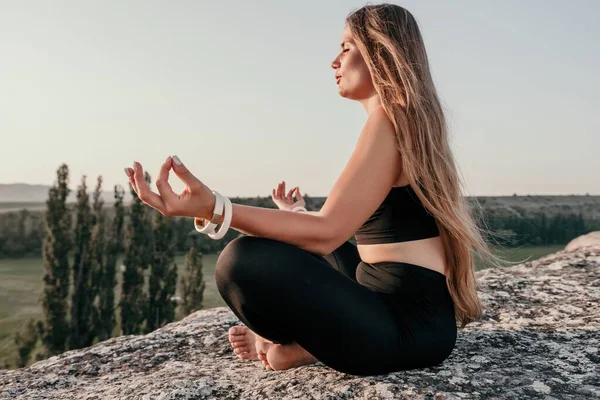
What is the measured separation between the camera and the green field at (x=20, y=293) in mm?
36844

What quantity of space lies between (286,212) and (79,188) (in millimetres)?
37620

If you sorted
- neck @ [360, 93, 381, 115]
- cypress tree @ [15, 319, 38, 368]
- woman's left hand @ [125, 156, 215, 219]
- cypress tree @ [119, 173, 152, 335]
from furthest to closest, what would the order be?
cypress tree @ [119, 173, 152, 335], cypress tree @ [15, 319, 38, 368], neck @ [360, 93, 381, 115], woman's left hand @ [125, 156, 215, 219]

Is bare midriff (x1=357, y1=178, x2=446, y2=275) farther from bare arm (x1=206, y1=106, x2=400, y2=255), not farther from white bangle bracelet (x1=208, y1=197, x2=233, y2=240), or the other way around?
white bangle bracelet (x1=208, y1=197, x2=233, y2=240)

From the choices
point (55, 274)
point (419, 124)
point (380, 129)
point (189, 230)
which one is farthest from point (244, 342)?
point (189, 230)

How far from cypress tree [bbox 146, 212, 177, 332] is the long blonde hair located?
115 ft

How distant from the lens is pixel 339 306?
258cm

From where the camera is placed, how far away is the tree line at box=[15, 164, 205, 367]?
109 ft

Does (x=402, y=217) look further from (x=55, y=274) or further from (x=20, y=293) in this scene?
(x=20, y=293)

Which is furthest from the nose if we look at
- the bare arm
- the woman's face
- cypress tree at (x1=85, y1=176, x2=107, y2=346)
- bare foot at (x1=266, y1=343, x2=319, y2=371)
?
cypress tree at (x1=85, y1=176, x2=107, y2=346)

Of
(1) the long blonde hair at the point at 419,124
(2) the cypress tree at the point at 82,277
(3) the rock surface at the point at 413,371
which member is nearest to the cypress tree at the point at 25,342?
(2) the cypress tree at the point at 82,277

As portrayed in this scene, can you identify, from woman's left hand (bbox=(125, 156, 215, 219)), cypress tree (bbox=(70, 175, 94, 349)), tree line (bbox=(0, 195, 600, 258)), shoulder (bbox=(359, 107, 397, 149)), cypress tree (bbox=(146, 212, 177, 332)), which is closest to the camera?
woman's left hand (bbox=(125, 156, 215, 219))

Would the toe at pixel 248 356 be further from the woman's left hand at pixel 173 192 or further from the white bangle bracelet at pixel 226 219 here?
the woman's left hand at pixel 173 192

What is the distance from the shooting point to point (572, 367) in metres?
3.06

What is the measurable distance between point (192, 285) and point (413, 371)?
35.7 m
